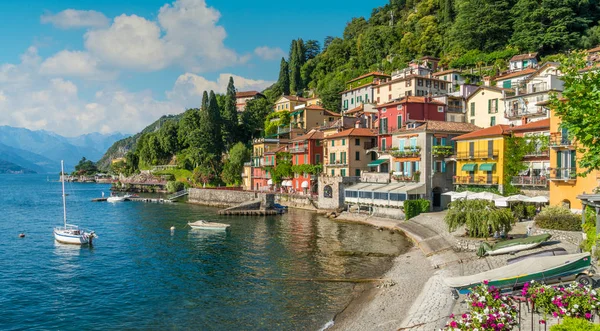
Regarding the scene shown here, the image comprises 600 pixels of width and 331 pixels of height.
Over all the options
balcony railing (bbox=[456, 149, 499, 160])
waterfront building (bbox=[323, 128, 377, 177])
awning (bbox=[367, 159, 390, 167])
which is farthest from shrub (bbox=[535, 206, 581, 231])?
waterfront building (bbox=[323, 128, 377, 177])

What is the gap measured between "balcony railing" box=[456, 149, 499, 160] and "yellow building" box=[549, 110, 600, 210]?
8.15 m

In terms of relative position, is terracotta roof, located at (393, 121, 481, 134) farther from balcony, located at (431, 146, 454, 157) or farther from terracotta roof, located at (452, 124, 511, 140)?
terracotta roof, located at (452, 124, 511, 140)

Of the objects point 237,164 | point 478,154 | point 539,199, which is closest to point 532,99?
point 478,154

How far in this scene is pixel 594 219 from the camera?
22.6 metres

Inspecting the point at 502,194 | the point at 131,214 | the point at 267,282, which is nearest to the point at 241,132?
the point at 131,214

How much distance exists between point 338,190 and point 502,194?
74.2 feet

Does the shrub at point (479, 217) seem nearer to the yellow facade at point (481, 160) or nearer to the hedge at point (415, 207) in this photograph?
the yellow facade at point (481, 160)

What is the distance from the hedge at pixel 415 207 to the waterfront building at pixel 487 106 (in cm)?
1560

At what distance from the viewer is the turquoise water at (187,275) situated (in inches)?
862

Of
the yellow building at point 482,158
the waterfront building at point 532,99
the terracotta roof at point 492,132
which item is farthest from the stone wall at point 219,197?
the waterfront building at point 532,99

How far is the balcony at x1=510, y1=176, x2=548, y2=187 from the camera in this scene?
38.0 m

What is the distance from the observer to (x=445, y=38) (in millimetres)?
97875

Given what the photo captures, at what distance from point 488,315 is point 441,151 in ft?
125

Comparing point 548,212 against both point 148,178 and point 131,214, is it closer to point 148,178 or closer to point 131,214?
point 131,214
